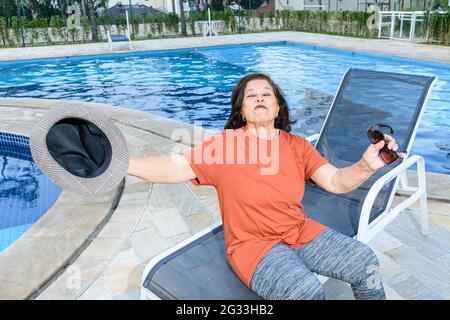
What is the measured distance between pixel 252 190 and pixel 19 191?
3.89 m

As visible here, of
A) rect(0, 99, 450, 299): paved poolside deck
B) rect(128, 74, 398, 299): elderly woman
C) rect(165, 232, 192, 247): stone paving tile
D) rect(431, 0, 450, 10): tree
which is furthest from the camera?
rect(431, 0, 450, 10): tree

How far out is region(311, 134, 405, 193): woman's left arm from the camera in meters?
1.80

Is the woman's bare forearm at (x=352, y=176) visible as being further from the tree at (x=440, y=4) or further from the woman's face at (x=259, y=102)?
the tree at (x=440, y=4)

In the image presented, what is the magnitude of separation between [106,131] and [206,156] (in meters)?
0.52

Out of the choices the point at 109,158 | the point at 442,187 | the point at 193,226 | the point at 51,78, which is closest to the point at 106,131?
the point at 109,158

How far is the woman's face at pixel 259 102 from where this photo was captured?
75.2 inches

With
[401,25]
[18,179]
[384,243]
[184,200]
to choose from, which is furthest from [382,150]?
[401,25]

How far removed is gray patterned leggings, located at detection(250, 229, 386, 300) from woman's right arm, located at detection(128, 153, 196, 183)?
1.73ft

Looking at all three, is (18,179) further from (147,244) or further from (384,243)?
(384,243)

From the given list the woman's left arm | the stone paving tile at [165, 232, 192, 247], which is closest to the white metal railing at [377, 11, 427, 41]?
the stone paving tile at [165, 232, 192, 247]

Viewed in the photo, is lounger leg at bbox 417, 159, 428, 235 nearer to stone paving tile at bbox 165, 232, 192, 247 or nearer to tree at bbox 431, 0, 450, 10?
stone paving tile at bbox 165, 232, 192, 247

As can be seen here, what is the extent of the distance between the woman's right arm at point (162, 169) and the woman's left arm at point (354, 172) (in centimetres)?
64

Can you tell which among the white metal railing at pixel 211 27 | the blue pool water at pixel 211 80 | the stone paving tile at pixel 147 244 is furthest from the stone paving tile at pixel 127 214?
the white metal railing at pixel 211 27

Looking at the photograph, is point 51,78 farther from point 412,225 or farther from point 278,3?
point 278,3
